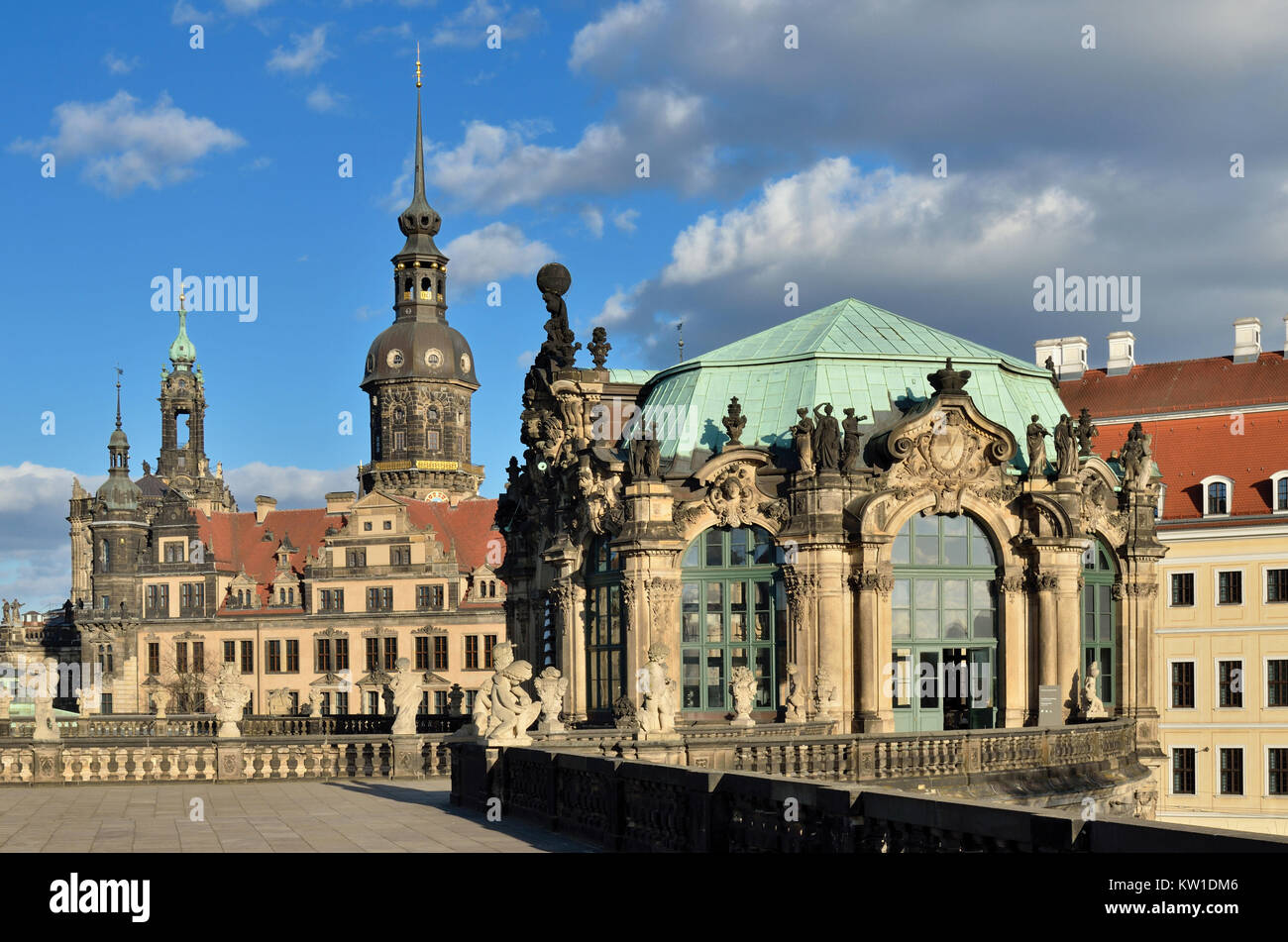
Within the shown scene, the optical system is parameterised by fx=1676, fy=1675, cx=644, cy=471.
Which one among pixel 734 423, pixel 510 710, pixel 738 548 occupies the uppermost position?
pixel 734 423

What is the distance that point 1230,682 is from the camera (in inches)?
2185

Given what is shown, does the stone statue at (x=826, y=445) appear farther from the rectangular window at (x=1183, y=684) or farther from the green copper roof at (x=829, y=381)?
the rectangular window at (x=1183, y=684)

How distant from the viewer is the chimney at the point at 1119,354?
65938 millimetres

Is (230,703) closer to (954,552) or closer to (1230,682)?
(954,552)

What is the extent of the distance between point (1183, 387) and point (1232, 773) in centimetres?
1469

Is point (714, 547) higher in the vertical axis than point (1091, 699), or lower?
higher

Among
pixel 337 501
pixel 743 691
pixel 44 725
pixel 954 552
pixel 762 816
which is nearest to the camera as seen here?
pixel 762 816

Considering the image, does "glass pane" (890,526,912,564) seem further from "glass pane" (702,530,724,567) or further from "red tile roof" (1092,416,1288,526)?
"red tile roof" (1092,416,1288,526)

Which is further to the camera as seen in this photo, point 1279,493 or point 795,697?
point 1279,493

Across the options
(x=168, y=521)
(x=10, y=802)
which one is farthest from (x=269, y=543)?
(x=10, y=802)

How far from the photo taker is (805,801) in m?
14.0

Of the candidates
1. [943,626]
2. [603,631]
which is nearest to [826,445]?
[943,626]
